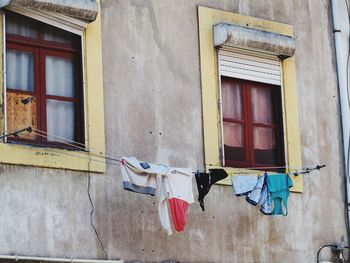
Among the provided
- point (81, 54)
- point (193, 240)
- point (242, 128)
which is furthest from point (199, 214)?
point (81, 54)

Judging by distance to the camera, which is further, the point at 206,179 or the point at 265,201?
the point at 265,201

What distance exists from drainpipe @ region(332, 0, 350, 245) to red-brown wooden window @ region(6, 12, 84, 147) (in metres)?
4.90

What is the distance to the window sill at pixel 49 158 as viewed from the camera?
1492 cm

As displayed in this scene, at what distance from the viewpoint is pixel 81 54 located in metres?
16.1

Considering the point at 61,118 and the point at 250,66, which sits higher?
the point at 250,66

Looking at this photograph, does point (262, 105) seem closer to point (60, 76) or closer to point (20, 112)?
point (60, 76)

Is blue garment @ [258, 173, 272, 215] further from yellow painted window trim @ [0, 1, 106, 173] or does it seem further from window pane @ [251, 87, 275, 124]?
yellow painted window trim @ [0, 1, 106, 173]

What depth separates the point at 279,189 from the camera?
1686cm

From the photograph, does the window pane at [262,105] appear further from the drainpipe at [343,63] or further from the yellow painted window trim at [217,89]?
the drainpipe at [343,63]

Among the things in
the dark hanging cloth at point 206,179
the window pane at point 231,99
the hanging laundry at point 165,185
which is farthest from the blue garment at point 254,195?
the window pane at point 231,99

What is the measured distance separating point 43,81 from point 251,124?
366cm

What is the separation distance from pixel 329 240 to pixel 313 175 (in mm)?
1019

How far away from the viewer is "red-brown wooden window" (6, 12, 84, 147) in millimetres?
15422

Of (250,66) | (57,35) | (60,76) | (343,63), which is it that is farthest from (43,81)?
(343,63)
